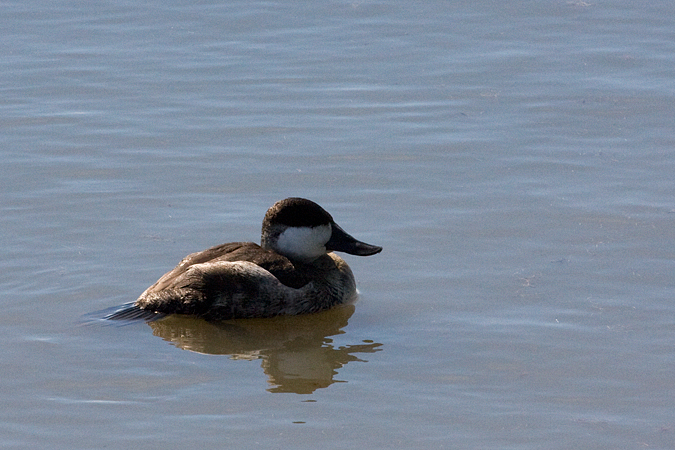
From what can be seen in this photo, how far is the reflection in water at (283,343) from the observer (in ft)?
22.0

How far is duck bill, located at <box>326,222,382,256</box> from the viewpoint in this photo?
8.00 m

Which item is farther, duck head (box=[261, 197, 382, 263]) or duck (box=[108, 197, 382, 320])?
duck head (box=[261, 197, 382, 263])

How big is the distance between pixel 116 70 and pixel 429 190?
456 cm

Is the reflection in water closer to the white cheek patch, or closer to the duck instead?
the duck

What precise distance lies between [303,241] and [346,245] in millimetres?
301

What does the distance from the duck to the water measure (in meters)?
0.15

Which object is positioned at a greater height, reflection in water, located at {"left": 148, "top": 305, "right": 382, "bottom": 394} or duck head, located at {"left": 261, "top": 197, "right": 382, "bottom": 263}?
duck head, located at {"left": 261, "top": 197, "right": 382, "bottom": 263}

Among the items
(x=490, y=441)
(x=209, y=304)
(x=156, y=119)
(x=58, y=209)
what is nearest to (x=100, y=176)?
(x=58, y=209)

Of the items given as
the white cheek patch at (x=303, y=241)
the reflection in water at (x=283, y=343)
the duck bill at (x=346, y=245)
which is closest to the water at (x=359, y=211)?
the reflection in water at (x=283, y=343)

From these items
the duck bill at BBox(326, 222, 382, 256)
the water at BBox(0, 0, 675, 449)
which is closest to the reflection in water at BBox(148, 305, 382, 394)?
the water at BBox(0, 0, 675, 449)

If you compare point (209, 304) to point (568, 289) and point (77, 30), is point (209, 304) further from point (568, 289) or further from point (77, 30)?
point (77, 30)

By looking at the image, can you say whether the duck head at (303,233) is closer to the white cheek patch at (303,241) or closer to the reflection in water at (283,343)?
the white cheek patch at (303,241)

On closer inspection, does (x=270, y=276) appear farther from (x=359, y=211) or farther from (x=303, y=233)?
(x=359, y=211)

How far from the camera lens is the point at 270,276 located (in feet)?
25.0
